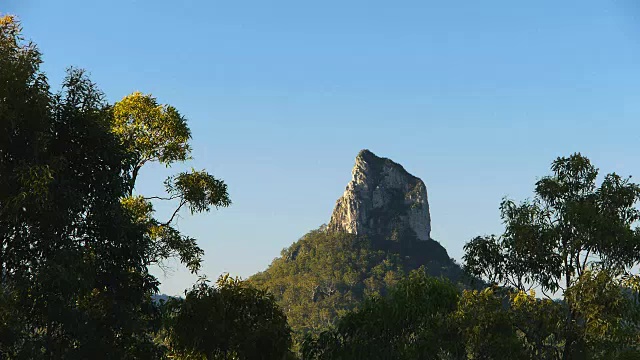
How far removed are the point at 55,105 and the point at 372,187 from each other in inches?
6963

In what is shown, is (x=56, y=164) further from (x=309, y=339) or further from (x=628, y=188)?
A: (x=628, y=188)

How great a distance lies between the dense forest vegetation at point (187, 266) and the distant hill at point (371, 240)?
147 m

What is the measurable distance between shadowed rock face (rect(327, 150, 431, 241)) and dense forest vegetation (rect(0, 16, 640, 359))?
6520 inches

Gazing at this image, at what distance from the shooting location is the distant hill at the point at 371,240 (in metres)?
178

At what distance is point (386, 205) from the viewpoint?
637 ft

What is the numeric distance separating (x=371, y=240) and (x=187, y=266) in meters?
169

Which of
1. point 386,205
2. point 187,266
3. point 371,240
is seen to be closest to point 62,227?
point 187,266

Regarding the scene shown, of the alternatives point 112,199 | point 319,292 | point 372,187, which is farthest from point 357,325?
point 372,187

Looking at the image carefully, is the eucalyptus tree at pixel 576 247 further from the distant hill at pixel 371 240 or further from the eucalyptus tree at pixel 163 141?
the distant hill at pixel 371 240

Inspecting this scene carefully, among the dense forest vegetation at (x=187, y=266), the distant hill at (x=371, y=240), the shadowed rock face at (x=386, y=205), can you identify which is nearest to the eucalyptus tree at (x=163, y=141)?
the dense forest vegetation at (x=187, y=266)

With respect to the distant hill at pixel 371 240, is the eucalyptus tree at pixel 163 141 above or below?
below

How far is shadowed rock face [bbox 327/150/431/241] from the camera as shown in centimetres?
19200

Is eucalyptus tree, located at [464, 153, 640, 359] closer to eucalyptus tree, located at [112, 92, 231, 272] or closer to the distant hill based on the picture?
eucalyptus tree, located at [112, 92, 231, 272]

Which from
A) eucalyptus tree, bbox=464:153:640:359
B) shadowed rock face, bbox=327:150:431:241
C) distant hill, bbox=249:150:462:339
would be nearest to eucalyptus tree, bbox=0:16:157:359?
eucalyptus tree, bbox=464:153:640:359
